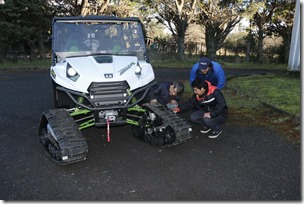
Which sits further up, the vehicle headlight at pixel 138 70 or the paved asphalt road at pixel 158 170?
the vehicle headlight at pixel 138 70

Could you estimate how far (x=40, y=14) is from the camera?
22.0 meters

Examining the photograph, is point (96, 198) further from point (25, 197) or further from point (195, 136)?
point (195, 136)

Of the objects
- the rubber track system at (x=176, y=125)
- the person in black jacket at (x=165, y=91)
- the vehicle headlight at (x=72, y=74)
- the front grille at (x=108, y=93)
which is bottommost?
the rubber track system at (x=176, y=125)

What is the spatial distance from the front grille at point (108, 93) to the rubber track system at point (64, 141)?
1.57 feet

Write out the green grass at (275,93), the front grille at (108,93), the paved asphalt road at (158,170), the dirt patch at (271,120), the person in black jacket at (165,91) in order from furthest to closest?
1. the green grass at (275,93)
2. the person in black jacket at (165,91)
3. the dirt patch at (271,120)
4. the front grille at (108,93)
5. the paved asphalt road at (158,170)

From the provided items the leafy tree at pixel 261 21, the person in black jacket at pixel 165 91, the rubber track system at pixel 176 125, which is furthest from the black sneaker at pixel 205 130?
the leafy tree at pixel 261 21

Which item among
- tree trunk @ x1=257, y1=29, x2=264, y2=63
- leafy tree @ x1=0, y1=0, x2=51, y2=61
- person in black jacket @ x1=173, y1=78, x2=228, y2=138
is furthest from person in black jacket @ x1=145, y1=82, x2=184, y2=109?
tree trunk @ x1=257, y1=29, x2=264, y2=63

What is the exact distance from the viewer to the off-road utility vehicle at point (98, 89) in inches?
172

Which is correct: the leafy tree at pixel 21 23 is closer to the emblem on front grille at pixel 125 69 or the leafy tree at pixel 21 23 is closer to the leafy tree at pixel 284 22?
the leafy tree at pixel 284 22

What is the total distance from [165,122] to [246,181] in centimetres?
149

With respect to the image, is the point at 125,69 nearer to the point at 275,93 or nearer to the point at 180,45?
the point at 275,93

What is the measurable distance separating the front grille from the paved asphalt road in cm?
79

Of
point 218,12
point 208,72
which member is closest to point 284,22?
point 218,12

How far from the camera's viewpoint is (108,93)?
15.0 feet
